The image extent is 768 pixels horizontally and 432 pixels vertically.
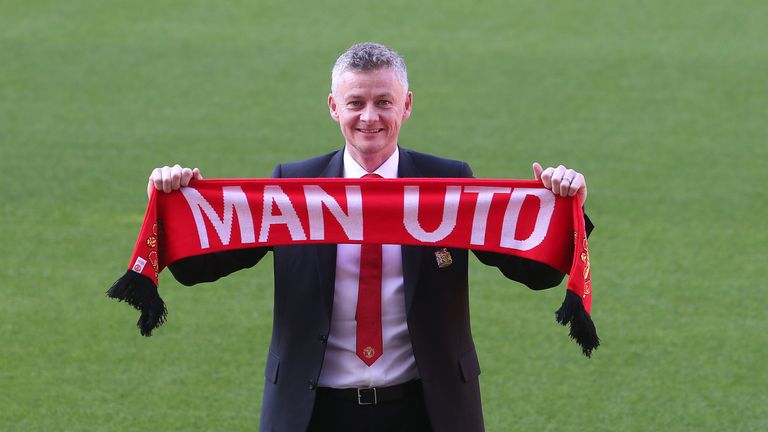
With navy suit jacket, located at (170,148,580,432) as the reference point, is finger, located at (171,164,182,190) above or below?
above

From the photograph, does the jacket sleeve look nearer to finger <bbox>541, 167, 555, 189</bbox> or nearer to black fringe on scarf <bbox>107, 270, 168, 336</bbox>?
finger <bbox>541, 167, 555, 189</bbox>

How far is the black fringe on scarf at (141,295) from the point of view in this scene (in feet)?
11.7

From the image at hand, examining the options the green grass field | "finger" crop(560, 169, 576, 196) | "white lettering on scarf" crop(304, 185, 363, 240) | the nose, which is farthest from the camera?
the green grass field

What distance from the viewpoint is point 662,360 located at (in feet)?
21.4

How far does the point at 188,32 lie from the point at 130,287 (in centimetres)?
975

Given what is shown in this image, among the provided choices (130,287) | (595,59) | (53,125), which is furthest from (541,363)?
(595,59)

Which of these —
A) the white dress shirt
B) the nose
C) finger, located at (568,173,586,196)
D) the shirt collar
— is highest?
the nose

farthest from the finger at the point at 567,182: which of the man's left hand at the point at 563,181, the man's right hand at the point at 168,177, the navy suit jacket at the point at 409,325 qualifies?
the man's right hand at the point at 168,177

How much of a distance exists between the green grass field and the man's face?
8.90 ft

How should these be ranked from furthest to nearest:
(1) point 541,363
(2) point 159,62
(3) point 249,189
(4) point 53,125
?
(2) point 159,62, (4) point 53,125, (1) point 541,363, (3) point 249,189

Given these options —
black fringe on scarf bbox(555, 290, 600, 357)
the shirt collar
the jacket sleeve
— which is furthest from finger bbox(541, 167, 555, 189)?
the shirt collar

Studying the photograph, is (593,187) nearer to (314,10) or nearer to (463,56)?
(463,56)

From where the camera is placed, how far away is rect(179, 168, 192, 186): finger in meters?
3.59

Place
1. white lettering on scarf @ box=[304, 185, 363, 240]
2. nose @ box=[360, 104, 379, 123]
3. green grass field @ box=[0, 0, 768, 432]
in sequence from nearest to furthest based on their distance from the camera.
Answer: nose @ box=[360, 104, 379, 123], white lettering on scarf @ box=[304, 185, 363, 240], green grass field @ box=[0, 0, 768, 432]
